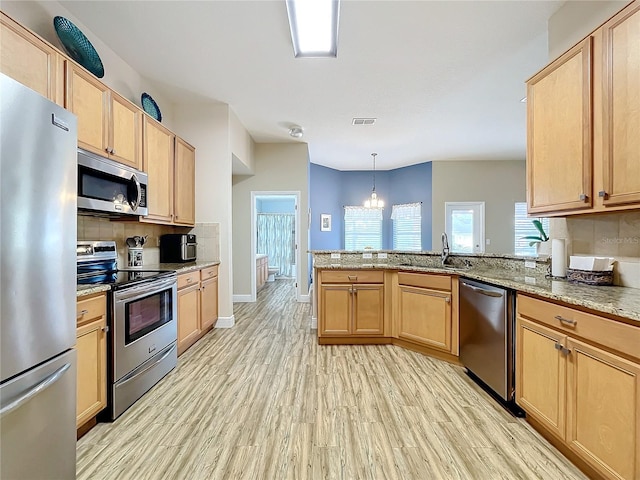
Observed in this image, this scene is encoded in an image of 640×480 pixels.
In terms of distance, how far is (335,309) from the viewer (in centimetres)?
318

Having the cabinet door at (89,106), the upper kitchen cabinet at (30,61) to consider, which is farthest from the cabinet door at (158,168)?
the upper kitchen cabinet at (30,61)

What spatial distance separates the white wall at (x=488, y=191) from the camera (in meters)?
6.40

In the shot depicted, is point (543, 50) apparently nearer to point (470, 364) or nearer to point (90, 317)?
point (470, 364)

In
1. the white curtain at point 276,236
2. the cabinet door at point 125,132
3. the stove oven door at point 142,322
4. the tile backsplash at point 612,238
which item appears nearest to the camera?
the tile backsplash at point 612,238

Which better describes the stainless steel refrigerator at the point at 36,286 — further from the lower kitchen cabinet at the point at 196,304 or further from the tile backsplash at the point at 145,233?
the lower kitchen cabinet at the point at 196,304

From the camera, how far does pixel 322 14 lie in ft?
7.06

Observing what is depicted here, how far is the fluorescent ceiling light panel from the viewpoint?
204 cm

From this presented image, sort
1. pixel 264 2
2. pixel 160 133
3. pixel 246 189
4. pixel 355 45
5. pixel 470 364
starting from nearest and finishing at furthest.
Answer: pixel 264 2
pixel 470 364
pixel 355 45
pixel 160 133
pixel 246 189

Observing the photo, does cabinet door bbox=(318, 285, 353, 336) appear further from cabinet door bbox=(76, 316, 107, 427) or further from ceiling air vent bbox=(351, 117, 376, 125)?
ceiling air vent bbox=(351, 117, 376, 125)

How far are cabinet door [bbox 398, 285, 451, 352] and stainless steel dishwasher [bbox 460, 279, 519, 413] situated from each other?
0.17 metres

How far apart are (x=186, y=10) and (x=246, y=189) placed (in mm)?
3214

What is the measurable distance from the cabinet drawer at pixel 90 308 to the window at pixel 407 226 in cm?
603

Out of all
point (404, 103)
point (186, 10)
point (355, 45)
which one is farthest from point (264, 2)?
point (404, 103)

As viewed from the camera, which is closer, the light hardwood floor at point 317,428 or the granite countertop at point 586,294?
the granite countertop at point 586,294
